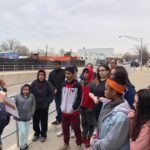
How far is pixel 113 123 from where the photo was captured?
3.88 metres

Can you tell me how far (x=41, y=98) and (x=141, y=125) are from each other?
Result: 5175 millimetres

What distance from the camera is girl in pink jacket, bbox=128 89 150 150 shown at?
143 inches

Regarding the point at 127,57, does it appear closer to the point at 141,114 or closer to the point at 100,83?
the point at 100,83

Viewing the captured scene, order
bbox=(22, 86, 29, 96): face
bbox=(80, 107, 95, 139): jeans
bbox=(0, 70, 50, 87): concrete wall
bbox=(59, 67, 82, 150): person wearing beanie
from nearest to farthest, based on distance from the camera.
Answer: bbox=(59, 67, 82, 150): person wearing beanie
bbox=(22, 86, 29, 96): face
bbox=(80, 107, 95, 139): jeans
bbox=(0, 70, 50, 87): concrete wall

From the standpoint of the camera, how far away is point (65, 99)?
25.3 feet

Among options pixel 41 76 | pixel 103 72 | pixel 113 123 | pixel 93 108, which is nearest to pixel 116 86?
pixel 113 123

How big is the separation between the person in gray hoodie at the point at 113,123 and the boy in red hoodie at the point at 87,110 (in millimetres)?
4084

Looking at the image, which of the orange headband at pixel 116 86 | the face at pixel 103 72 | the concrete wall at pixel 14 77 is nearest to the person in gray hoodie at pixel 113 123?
the orange headband at pixel 116 86

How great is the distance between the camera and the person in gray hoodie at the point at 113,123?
3.88m

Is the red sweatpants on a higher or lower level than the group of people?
lower

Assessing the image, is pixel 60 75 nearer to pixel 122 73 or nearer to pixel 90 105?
pixel 90 105

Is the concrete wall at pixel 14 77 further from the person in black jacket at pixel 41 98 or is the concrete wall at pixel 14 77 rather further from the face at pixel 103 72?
the face at pixel 103 72

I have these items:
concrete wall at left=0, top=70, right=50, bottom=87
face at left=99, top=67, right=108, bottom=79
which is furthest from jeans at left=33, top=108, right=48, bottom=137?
concrete wall at left=0, top=70, right=50, bottom=87

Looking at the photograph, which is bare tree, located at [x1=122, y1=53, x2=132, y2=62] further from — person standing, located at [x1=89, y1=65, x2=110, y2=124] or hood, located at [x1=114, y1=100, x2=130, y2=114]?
hood, located at [x1=114, y1=100, x2=130, y2=114]
